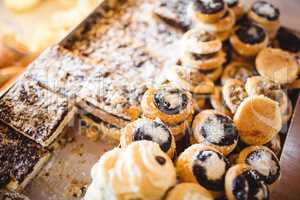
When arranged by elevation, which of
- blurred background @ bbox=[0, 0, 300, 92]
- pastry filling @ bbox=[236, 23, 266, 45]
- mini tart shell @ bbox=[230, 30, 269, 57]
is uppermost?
blurred background @ bbox=[0, 0, 300, 92]

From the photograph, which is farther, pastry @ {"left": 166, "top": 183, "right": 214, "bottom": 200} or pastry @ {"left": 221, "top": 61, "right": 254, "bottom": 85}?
pastry @ {"left": 221, "top": 61, "right": 254, "bottom": 85}

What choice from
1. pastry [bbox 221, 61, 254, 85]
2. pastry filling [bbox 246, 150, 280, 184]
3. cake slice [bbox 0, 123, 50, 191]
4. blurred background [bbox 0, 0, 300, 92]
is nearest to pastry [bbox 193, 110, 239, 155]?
pastry filling [bbox 246, 150, 280, 184]

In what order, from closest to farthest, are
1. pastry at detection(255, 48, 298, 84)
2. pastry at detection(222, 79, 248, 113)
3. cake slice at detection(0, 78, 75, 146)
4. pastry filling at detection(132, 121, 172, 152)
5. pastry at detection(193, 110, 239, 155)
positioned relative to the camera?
pastry filling at detection(132, 121, 172, 152) → pastry at detection(193, 110, 239, 155) → cake slice at detection(0, 78, 75, 146) → pastry at detection(222, 79, 248, 113) → pastry at detection(255, 48, 298, 84)

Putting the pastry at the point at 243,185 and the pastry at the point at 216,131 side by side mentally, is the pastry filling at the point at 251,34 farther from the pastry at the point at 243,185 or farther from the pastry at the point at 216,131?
the pastry at the point at 243,185

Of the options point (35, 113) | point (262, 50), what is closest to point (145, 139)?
point (35, 113)

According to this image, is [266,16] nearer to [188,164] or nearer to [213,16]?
[213,16]

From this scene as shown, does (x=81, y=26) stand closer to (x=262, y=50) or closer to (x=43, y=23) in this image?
(x=43, y=23)

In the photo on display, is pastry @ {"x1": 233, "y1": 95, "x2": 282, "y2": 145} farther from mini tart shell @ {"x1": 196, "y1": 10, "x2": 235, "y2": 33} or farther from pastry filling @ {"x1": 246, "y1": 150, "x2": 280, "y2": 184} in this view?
mini tart shell @ {"x1": 196, "y1": 10, "x2": 235, "y2": 33}
